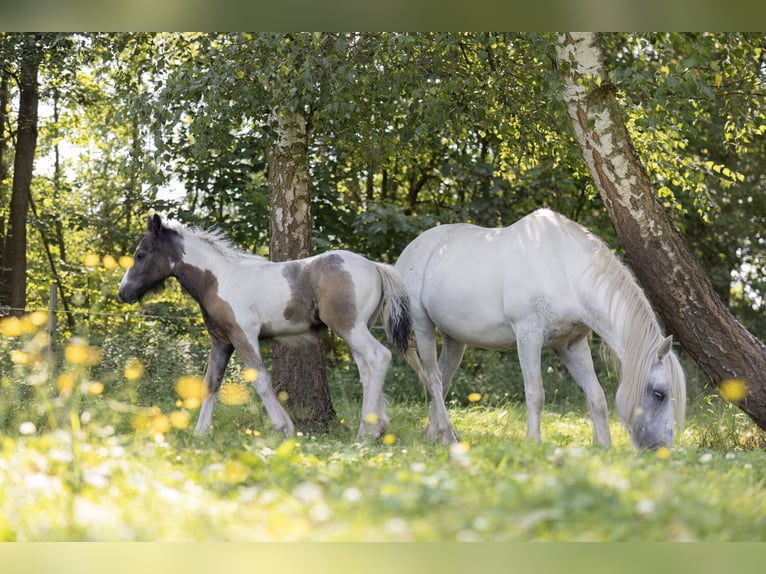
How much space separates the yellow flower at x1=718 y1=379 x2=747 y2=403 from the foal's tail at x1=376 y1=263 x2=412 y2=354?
2.54m

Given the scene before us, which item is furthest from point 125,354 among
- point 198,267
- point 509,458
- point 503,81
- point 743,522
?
point 743,522

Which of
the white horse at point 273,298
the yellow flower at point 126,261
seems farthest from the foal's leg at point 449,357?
the yellow flower at point 126,261

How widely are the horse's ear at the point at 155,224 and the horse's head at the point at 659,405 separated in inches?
150

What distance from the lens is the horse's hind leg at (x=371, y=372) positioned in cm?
653

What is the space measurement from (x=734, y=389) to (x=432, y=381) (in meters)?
2.45

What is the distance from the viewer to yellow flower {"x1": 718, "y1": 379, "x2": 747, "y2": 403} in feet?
21.9

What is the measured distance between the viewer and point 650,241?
22.6 feet

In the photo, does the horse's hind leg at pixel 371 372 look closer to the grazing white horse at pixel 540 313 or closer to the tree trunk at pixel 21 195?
the grazing white horse at pixel 540 313

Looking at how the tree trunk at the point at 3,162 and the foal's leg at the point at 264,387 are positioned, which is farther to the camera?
the tree trunk at the point at 3,162

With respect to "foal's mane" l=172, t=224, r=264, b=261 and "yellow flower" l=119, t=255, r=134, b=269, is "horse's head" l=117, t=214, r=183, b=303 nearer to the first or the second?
"foal's mane" l=172, t=224, r=264, b=261

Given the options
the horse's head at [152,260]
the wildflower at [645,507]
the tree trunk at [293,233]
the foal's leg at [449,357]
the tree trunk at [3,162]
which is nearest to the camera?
the wildflower at [645,507]

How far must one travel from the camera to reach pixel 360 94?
814 cm

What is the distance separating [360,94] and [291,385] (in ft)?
9.35
